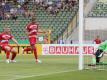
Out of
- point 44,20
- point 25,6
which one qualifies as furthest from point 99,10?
point 25,6

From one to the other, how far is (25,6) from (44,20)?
8.85 feet

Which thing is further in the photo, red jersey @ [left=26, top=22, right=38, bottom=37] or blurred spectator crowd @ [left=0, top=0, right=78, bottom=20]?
blurred spectator crowd @ [left=0, top=0, right=78, bottom=20]

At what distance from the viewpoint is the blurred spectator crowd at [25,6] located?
42906 millimetres

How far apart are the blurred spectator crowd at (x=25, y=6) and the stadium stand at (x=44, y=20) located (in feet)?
0.31

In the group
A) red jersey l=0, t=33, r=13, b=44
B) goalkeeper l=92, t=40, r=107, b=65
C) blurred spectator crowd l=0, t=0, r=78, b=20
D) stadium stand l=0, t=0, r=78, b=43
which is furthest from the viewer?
blurred spectator crowd l=0, t=0, r=78, b=20

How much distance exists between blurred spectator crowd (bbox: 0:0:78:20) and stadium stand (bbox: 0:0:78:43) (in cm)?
9

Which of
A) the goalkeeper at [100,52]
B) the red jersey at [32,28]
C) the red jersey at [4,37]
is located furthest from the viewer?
the red jersey at [4,37]

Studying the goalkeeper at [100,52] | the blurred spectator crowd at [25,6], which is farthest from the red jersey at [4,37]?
the blurred spectator crowd at [25,6]

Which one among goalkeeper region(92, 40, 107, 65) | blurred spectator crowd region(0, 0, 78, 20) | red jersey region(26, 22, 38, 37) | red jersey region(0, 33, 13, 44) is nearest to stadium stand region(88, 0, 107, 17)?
blurred spectator crowd region(0, 0, 78, 20)

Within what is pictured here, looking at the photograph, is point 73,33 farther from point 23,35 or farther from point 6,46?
point 6,46

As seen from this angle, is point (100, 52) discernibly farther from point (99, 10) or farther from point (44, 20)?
point (44, 20)

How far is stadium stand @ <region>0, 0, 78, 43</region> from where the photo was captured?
41.4 metres

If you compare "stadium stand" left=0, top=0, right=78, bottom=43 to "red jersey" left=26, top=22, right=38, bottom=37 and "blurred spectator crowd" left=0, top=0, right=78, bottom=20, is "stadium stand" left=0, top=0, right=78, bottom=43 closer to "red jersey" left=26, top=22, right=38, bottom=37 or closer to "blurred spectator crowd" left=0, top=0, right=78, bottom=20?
"blurred spectator crowd" left=0, top=0, right=78, bottom=20

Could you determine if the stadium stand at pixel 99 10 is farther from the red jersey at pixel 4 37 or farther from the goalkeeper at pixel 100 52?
the goalkeeper at pixel 100 52
